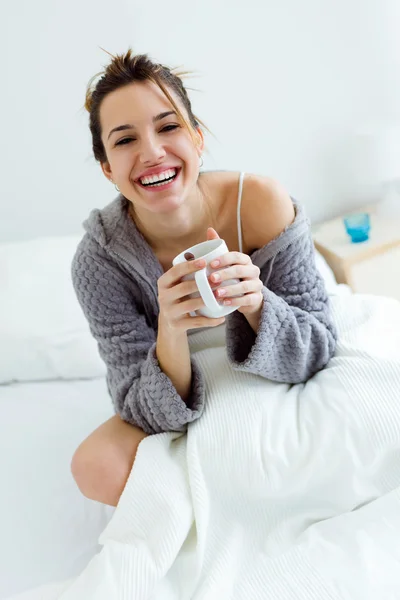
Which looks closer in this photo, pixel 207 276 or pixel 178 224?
pixel 207 276

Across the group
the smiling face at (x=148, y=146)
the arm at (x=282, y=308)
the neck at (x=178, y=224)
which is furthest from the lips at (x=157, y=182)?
the arm at (x=282, y=308)

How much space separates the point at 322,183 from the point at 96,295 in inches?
45.0

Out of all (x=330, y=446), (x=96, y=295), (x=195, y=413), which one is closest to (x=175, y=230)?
(x=96, y=295)

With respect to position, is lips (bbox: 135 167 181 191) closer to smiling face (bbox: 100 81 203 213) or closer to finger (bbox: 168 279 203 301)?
smiling face (bbox: 100 81 203 213)

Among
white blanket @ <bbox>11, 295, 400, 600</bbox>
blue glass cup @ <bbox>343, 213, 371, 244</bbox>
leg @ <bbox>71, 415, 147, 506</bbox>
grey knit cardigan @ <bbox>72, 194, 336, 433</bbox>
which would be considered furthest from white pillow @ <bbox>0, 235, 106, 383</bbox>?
blue glass cup @ <bbox>343, 213, 371, 244</bbox>

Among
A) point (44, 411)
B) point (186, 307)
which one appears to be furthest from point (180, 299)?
point (44, 411)

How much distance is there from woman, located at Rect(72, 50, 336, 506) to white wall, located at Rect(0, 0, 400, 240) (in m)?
0.62

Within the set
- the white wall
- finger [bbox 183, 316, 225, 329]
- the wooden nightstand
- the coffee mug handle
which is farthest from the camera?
the wooden nightstand

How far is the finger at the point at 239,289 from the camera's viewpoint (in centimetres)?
91

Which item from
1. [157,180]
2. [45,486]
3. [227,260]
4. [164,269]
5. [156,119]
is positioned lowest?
[45,486]

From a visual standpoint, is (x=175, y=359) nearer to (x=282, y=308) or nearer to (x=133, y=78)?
(x=282, y=308)

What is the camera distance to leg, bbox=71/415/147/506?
44.7 inches

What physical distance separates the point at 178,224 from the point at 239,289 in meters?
0.36

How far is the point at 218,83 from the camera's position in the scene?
186 centimetres
